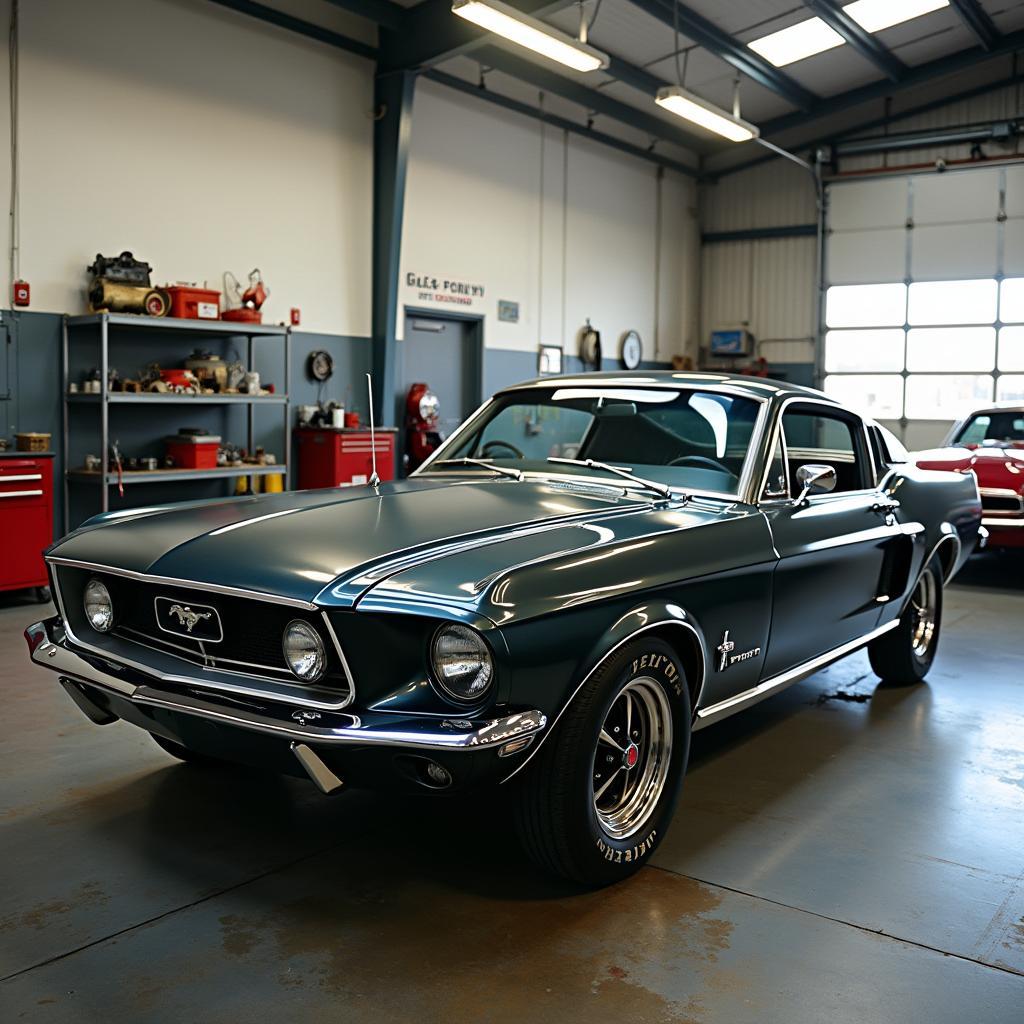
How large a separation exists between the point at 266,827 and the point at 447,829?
1.73 feet

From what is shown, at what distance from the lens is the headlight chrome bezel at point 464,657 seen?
230 centimetres

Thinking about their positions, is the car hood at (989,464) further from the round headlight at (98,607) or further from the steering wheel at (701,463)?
the round headlight at (98,607)

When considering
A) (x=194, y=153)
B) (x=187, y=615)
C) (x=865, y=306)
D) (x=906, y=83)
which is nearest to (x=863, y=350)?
(x=865, y=306)

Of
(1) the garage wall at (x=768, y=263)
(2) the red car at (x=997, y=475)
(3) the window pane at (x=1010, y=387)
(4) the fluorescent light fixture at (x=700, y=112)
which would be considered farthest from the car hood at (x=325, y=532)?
(1) the garage wall at (x=768, y=263)

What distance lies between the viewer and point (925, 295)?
14.5 meters

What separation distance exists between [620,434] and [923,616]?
208cm

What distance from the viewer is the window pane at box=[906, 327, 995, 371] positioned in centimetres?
1404

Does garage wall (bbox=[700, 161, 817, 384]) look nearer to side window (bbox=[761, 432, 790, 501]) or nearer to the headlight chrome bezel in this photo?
side window (bbox=[761, 432, 790, 501])

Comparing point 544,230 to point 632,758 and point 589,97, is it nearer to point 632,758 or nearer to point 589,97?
point 589,97

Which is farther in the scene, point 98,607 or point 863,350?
point 863,350

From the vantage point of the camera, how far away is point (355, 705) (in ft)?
7.72

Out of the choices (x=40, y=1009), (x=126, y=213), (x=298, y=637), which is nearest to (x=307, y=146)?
(x=126, y=213)

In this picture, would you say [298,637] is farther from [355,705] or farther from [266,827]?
[266,827]

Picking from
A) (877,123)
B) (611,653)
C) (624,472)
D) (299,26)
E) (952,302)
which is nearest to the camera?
(611,653)
